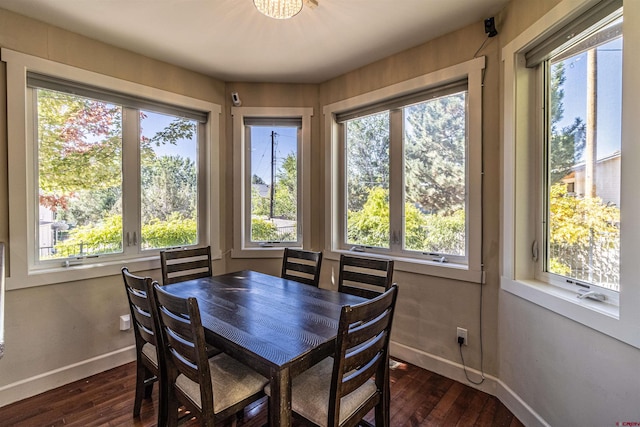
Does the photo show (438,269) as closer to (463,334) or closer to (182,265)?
(463,334)

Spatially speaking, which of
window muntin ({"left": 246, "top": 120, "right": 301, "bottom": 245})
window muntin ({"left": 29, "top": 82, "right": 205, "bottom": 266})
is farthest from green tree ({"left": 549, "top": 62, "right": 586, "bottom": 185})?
window muntin ({"left": 29, "top": 82, "right": 205, "bottom": 266})

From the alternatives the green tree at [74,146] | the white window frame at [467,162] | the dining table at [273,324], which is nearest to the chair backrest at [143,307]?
the dining table at [273,324]

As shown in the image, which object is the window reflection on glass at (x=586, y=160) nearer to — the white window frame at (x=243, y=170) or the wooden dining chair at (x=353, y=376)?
the wooden dining chair at (x=353, y=376)

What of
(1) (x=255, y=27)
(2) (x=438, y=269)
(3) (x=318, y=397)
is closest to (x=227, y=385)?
(3) (x=318, y=397)

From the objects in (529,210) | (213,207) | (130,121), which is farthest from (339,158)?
(130,121)

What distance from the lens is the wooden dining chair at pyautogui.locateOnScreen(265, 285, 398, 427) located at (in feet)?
3.78

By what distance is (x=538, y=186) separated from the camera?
1894mm

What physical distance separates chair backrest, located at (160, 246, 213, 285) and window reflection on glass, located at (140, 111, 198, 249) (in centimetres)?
38

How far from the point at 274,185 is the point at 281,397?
2.45m

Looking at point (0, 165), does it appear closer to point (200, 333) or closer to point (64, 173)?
point (64, 173)

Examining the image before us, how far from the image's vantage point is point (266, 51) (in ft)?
8.49

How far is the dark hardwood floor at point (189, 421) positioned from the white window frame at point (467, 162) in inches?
32.1

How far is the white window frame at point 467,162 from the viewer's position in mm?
2178

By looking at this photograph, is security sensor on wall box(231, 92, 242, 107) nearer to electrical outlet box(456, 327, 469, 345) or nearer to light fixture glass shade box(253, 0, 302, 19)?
light fixture glass shade box(253, 0, 302, 19)
